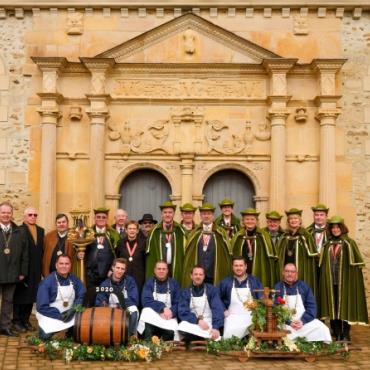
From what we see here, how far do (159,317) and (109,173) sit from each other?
18.1 feet

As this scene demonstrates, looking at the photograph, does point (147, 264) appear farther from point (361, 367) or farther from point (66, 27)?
point (66, 27)

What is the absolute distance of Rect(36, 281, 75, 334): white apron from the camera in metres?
7.58

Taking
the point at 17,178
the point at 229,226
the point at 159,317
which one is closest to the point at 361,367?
the point at 159,317

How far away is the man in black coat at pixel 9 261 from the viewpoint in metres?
8.66

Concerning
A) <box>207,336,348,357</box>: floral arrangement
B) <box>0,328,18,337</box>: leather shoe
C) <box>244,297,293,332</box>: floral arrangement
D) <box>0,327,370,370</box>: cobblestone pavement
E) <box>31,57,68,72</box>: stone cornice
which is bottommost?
<box>0,327,370,370</box>: cobblestone pavement

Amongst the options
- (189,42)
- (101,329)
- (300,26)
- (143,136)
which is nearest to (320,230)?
(101,329)

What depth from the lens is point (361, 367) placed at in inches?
280

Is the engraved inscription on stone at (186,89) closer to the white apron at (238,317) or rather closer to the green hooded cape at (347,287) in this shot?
the green hooded cape at (347,287)

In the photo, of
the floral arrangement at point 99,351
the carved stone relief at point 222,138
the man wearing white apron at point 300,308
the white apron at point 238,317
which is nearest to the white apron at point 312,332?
the man wearing white apron at point 300,308

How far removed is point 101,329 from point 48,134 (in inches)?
254

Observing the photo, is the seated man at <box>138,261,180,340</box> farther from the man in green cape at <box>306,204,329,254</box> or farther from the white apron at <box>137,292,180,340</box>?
the man in green cape at <box>306,204,329,254</box>

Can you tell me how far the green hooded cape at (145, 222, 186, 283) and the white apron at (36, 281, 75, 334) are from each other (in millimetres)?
1414

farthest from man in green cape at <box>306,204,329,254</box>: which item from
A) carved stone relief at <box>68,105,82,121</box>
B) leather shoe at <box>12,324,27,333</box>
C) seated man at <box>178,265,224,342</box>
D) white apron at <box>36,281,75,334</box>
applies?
carved stone relief at <box>68,105,82,121</box>

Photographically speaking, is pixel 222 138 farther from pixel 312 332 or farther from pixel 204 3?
pixel 312 332
